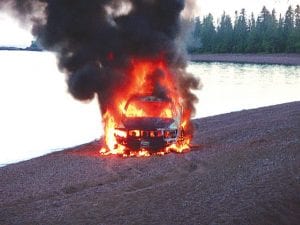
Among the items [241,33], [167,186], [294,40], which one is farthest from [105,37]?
[241,33]

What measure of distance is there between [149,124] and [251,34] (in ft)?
394

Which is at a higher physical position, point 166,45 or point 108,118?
point 166,45

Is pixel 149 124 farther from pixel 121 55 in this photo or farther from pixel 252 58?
pixel 252 58

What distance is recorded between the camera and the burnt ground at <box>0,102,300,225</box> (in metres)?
12.3

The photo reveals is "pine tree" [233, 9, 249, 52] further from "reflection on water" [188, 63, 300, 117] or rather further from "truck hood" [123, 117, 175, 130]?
"truck hood" [123, 117, 175, 130]

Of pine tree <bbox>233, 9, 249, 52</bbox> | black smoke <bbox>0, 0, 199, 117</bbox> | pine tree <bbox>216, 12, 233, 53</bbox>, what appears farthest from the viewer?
pine tree <bbox>216, 12, 233, 53</bbox>

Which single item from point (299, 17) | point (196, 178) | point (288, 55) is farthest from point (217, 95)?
point (299, 17)

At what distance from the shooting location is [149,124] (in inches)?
805

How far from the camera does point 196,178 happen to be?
1572 centimetres

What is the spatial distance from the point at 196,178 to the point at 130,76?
29.8 feet

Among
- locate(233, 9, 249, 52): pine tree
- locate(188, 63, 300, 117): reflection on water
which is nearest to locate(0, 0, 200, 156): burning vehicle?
locate(188, 63, 300, 117): reflection on water

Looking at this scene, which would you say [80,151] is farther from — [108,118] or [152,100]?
[152,100]

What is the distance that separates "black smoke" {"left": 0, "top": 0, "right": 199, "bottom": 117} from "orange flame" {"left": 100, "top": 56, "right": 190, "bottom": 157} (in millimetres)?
341

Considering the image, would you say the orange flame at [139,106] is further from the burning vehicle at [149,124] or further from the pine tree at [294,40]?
the pine tree at [294,40]
